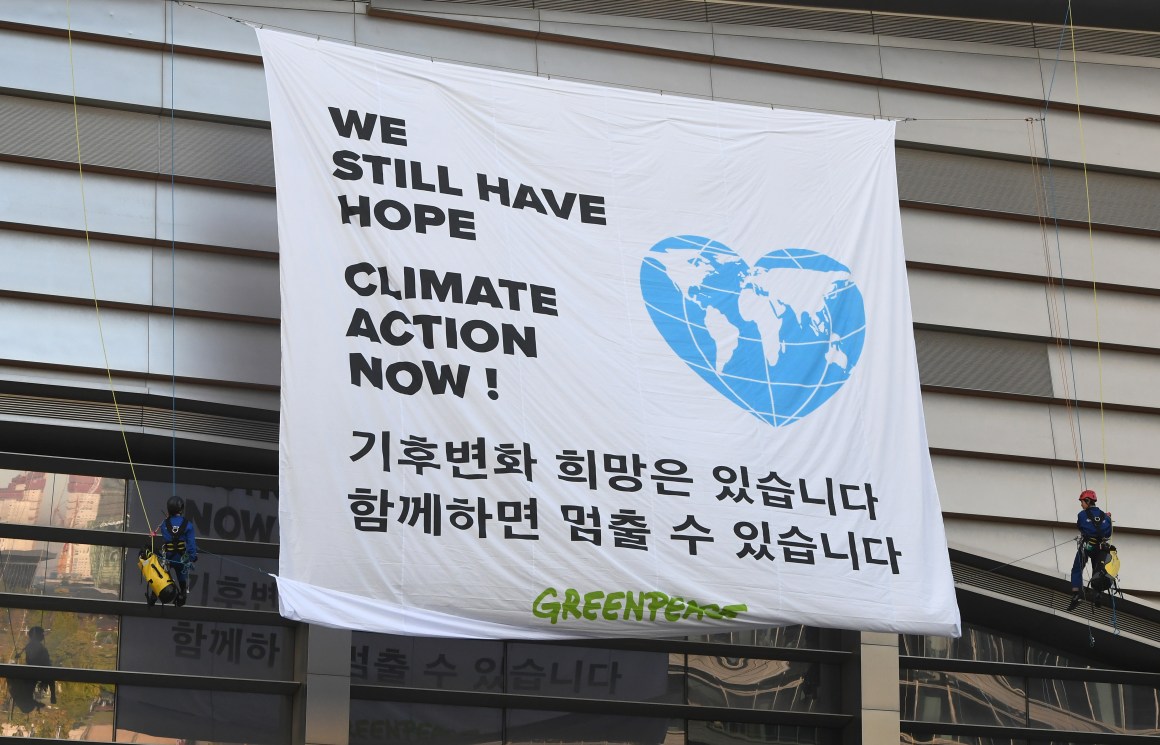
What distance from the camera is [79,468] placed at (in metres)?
18.4

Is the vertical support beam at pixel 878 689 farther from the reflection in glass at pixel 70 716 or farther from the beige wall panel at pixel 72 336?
the beige wall panel at pixel 72 336

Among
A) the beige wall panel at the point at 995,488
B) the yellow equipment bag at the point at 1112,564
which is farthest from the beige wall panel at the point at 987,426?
the yellow equipment bag at the point at 1112,564

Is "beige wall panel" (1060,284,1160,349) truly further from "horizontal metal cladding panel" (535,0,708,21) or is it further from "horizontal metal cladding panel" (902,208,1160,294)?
"horizontal metal cladding panel" (535,0,708,21)

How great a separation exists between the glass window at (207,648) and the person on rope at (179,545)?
8.02 feet

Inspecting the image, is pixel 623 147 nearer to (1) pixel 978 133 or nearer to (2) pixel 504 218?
(2) pixel 504 218

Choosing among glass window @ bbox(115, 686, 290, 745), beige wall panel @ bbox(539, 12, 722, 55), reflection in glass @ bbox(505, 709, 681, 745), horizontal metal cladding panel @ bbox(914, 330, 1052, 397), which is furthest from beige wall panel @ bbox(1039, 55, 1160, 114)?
glass window @ bbox(115, 686, 290, 745)

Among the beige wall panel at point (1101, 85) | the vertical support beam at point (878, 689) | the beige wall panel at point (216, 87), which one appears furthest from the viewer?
the beige wall panel at point (1101, 85)

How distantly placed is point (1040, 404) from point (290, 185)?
411 inches

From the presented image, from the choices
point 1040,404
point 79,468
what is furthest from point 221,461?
point 1040,404

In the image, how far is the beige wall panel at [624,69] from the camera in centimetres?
2092

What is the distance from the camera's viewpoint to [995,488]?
68.5ft

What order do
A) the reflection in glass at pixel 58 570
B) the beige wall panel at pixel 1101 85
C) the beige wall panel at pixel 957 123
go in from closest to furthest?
the reflection in glass at pixel 58 570 < the beige wall panel at pixel 957 123 < the beige wall panel at pixel 1101 85

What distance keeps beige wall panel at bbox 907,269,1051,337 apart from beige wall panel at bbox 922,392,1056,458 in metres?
1.00

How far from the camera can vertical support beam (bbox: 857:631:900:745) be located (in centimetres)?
1933
